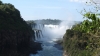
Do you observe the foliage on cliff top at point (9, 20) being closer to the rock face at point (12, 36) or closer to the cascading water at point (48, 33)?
the rock face at point (12, 36)

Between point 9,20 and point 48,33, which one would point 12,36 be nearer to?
point 9,20

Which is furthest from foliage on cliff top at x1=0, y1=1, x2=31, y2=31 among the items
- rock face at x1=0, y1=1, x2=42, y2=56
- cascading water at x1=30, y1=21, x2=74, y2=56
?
cascading water at x1=30, y1=21, x2=74, y2=56

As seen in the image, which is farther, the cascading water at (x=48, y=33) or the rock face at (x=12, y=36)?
the cascading water at (x=48, y=33)

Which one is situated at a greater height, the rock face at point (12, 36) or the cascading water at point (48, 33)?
the rock face at point (12, 36)

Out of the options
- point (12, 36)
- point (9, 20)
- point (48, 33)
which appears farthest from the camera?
point (48, 33)

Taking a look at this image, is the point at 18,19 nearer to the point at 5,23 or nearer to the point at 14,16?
the point at 14,16

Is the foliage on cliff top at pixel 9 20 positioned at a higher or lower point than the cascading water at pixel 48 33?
higher

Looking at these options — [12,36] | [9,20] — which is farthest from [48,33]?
[12,36]

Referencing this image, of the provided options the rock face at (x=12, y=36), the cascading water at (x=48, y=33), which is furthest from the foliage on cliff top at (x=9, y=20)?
the cascading water at (x=48, y=33)

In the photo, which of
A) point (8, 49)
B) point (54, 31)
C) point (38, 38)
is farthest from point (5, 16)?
point (54, 31)

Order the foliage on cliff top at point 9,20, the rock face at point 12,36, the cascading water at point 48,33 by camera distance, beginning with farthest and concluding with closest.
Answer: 1. the cascading water at point 48,33
2. the foliage on cliff top at point 9,20
3. the rock face at point 12,36

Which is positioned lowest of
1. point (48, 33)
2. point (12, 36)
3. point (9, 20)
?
point (48, 33)

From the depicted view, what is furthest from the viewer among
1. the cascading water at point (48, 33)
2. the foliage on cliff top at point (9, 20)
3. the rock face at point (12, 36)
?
the cascading water at point (48, 33)
